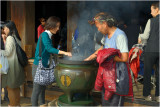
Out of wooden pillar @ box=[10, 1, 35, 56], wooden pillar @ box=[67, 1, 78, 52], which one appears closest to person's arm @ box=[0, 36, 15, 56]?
wooden pillar @ box=[10, 1, 35, 56]

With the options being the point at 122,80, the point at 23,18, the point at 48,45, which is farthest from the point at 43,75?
the point at 23,18

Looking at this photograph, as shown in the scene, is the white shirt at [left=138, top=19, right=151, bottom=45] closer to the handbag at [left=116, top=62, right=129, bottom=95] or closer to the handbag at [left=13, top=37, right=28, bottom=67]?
the handbag at [left=116, top=62, right=129, bottom=95]

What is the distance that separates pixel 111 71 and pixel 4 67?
8.31 feet

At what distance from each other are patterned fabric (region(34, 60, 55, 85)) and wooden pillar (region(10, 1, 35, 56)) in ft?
8.02

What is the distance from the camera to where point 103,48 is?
138 inches

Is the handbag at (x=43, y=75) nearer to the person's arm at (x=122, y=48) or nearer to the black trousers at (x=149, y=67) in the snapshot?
the person's arm at (x=122, y=48)

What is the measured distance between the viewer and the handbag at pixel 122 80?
9.89 feet

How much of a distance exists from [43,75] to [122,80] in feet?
5.54

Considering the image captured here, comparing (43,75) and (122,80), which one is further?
(43,75)

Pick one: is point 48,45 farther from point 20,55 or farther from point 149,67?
point 149,67

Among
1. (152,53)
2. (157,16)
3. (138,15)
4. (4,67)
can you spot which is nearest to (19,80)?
(4,67)

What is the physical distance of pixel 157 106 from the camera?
4.02 m

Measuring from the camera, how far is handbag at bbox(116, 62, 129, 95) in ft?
9.89

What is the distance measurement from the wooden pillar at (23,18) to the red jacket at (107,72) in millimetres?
3736
